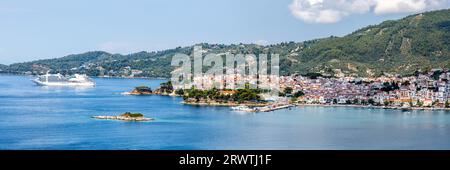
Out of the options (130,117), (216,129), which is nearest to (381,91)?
(130,117)

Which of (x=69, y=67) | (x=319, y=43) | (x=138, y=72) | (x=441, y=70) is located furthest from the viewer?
(x=69, y=67)

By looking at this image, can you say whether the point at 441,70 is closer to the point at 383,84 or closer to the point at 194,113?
the point at 383,84

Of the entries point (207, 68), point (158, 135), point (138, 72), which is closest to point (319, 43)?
point (207, 68)

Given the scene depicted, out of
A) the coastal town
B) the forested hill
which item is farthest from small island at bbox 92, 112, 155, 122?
the forested hill

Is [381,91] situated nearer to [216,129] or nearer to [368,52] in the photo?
[216,129]

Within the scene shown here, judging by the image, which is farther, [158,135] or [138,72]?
[138,72]

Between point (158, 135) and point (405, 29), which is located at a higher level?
point (405, 29)
